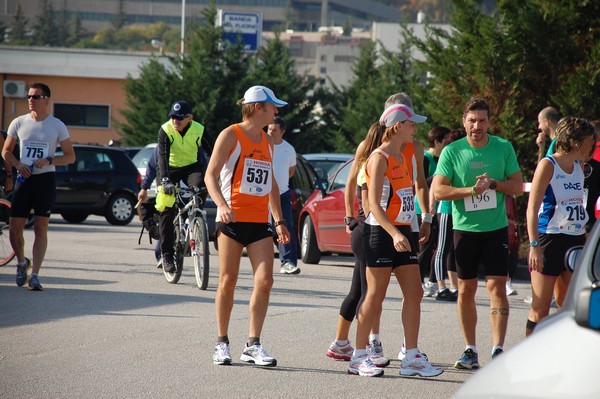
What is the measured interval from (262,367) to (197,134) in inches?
210

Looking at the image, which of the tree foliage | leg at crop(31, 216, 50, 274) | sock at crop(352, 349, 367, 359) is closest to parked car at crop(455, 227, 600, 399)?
sock at crop(352, 349, 367, 359)

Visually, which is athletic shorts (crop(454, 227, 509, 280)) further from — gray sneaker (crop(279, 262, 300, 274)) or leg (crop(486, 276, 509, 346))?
gray sneaker (crop(279, 262, 300, 274))

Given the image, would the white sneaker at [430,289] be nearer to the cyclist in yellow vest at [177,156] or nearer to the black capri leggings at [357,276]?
the cyclist in yellow vest at [177,156]

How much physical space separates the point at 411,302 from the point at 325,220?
805 centimetres

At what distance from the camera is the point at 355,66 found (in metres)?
53.5

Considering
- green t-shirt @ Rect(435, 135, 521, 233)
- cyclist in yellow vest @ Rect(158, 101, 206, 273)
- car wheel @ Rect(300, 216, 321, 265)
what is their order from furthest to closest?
car wheel @ Rect(300, 216, 321, 265) < cyclist in yellow vest @ Rect(158, 101, 206, 273) < green t-shirt @ Rect(435, 135, 521, 233)

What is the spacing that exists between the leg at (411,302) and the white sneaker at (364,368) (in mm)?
267

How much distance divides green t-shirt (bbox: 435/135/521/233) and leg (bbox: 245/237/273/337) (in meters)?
1.36

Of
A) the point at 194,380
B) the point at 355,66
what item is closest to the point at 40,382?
the point at 194,380

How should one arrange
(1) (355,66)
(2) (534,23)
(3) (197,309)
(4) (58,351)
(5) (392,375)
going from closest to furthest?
(5) (392,375), (4) (58,351), (3) (197,309), (2) (534,23), (1) (355,66)

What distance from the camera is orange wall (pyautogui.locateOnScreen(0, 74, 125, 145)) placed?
56344mm

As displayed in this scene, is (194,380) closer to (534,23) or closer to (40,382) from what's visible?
(40,382)

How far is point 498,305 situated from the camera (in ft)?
25.2

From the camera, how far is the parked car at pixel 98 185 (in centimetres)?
2403
